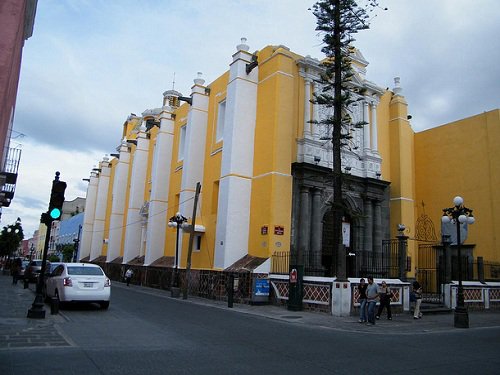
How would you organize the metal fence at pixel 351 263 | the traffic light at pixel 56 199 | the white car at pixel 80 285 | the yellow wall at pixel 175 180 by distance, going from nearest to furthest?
the traffic light at pixel 56 199 → the white car at pixel 80 285 → the metal fence at pixel 351 263 → the yellow wall at pixel 175 180

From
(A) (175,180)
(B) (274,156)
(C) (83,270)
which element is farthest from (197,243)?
(C) (83,270)

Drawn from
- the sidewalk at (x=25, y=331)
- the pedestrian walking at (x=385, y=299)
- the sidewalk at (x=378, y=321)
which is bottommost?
the sidewalk at (x=25, y=331)

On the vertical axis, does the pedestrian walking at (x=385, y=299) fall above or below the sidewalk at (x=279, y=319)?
above

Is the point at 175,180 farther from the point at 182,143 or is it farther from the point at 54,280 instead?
the point at 54,280

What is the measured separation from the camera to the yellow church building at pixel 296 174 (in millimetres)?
22609

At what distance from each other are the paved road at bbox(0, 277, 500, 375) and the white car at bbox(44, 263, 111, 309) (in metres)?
0.47

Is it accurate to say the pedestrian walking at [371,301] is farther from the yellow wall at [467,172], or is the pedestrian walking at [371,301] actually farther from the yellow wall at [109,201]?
the yellow wall at [109,201]

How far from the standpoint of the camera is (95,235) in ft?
157

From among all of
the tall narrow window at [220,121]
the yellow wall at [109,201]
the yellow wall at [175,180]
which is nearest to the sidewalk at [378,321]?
the tall narrow window at [220,121]

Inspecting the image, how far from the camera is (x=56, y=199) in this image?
12.9 m

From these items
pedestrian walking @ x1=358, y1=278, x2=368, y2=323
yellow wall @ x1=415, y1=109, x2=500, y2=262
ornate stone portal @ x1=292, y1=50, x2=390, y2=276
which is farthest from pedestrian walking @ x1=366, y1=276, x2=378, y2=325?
yellow wall @ x1=415, y1=109, x2=500, y2=262

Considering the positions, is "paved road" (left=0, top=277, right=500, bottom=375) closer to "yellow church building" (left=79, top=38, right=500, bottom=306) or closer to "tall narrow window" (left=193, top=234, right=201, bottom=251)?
"yellow church building" (left=79, top=38, right=500, bottom=306)

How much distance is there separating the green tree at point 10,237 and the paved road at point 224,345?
51.6 meters

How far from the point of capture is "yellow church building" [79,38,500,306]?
74.2ft
